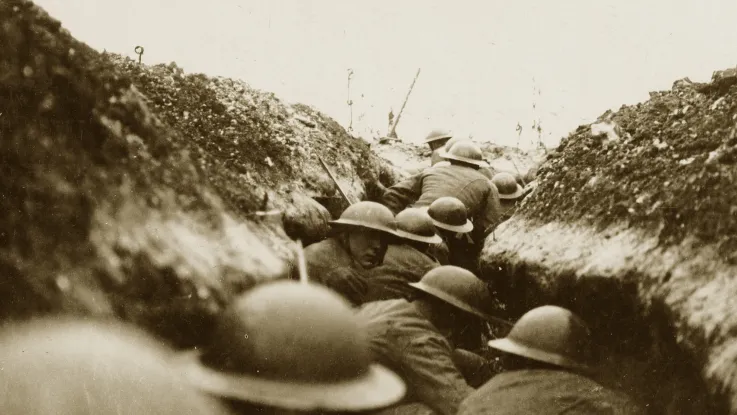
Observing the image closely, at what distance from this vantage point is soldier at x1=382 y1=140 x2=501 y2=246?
7875mm

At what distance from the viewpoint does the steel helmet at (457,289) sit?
484cm

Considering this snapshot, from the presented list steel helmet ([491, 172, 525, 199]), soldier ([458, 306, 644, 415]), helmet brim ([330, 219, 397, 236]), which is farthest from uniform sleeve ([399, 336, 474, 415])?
steel helmet ([491, 172, 525, 199])

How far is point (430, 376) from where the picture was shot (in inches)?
167

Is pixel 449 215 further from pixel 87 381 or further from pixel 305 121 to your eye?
pixel 87 381

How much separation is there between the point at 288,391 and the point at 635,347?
5.90 ft

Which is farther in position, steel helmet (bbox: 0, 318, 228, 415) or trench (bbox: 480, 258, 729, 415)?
trench (bbox: 480, 258, 729, 415)

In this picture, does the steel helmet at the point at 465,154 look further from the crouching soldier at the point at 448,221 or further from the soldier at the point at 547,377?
the soldier at the point at 547,377

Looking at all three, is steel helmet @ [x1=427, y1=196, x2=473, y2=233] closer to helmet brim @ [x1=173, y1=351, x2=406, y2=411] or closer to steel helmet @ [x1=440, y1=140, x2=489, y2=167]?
steel helmet @ [x1=440, y1=140, x2=489, y2=167]

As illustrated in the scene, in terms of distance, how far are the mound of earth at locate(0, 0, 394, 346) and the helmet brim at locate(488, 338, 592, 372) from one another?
117 centimetres

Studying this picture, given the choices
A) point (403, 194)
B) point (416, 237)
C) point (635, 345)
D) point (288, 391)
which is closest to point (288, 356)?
point (288, 391)

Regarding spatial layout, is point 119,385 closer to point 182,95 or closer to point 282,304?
point 282,304

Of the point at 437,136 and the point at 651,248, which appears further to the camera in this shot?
the point at 437,136

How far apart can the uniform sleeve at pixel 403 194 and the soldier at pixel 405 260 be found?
1632 millimetres

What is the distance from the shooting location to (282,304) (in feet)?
9.00
